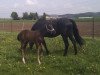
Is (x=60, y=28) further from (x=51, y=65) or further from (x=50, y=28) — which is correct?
(x=51, y=65)

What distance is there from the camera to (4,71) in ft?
35.1

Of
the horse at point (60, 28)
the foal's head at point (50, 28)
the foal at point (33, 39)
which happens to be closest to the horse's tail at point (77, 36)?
the horse at point (60, 28)

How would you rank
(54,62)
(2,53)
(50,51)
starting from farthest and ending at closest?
(50,51), (2,53), (54,62)

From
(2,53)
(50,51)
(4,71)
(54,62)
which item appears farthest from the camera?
(50,51)

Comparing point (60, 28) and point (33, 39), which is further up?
point (60, 28)

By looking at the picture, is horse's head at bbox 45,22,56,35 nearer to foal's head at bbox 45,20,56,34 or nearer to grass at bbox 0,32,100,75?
foal's head at bbox 45,20,56,34

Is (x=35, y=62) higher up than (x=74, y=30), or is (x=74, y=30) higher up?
(x=74, y=30)

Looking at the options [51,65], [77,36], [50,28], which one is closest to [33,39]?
[51,65]

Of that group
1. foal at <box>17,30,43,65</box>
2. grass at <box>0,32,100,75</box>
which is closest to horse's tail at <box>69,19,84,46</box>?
grass at <box>0,32,100,75</box>

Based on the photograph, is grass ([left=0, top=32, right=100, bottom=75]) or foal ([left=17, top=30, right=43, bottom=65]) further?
foal ([left=17, top=30, right=43, bottom=65])

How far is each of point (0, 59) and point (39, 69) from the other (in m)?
2.40

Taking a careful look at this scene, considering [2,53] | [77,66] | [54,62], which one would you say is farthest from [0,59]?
[77,66]

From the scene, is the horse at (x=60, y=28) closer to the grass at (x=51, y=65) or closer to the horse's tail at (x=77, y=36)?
the horse's tail at (x=77, y=36)

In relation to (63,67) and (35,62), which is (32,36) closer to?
(35,62)
